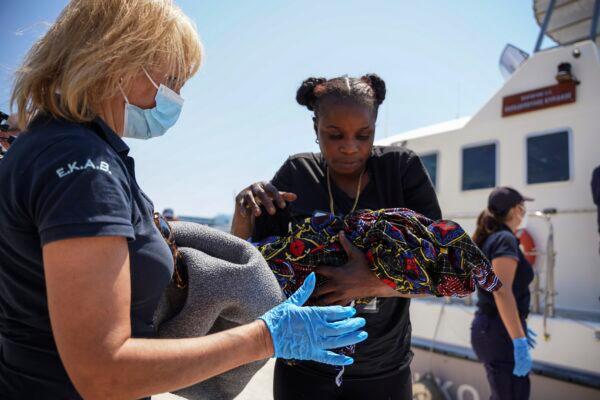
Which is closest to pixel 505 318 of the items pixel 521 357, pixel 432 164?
pixel 521 357

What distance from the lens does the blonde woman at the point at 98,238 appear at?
0.85m

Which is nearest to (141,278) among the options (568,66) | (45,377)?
(45,377)

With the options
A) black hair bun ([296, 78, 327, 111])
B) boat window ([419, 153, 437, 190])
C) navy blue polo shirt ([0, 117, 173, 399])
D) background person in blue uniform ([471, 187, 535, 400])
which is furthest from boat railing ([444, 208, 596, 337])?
navy blue polo shirt ([0, 117, 173, 399])

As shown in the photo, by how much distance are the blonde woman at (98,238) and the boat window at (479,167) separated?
5.34 m

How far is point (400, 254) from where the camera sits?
5.01 feet

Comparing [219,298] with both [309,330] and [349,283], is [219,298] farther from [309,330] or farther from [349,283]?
[349,283]

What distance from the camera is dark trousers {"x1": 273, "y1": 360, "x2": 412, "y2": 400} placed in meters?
1.80

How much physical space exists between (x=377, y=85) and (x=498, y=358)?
248cm

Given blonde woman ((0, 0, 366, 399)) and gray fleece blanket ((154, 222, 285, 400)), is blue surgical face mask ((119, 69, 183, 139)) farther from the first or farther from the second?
gray fleece blanket ((154, 222, 285, 400))

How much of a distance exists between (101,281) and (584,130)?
573 centimetres

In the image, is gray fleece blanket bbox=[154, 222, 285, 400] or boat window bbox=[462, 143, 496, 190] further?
boat window bbox=[462, 143, 496, 190]

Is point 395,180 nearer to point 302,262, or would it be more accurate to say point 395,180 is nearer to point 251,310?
point 302,262

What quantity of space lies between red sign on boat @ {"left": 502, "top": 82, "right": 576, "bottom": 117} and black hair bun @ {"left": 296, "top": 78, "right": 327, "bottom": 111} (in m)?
4.52

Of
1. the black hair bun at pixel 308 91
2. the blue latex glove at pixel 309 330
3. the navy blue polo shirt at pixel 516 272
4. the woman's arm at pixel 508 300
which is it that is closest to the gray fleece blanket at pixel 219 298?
the blue latex glove at pixel 309 330
